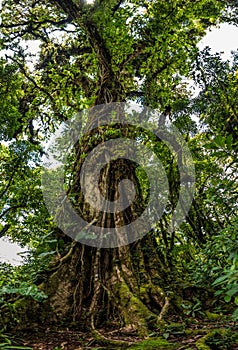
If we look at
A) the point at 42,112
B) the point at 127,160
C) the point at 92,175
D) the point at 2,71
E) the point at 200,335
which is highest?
the point at 42,112

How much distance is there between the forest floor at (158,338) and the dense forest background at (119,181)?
0.04ft

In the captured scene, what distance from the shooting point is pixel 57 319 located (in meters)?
3.63

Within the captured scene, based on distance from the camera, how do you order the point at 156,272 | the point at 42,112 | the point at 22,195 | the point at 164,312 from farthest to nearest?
the point at 42,112 < the point at 22,195 < the point at 156,272 < the point at 164,312

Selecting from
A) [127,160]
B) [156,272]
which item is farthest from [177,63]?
[156,272]

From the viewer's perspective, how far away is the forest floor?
8.08 ft

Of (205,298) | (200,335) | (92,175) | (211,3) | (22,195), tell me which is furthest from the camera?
(22,195)

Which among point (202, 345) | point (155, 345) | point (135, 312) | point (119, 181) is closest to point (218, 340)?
point (202, 345)

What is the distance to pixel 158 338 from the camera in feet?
9.31

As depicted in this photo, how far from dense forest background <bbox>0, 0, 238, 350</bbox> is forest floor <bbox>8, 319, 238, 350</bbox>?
14 mm

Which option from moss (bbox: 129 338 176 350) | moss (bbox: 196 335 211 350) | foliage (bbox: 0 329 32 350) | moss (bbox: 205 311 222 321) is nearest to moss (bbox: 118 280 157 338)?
moss (bbox: 129 338 176 350)

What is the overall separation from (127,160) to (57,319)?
303cm

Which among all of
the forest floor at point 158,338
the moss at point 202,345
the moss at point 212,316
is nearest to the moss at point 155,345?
the forest floor at point 158,338

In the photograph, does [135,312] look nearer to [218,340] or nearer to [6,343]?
[218,340]

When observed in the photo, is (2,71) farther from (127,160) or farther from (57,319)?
(57,319)
